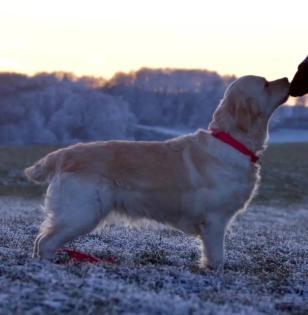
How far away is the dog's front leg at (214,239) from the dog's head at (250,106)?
946mm

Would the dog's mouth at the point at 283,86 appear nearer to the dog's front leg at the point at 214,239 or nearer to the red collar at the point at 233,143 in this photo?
the red collar at the point at 233,143

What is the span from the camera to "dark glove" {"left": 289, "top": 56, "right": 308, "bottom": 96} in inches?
274

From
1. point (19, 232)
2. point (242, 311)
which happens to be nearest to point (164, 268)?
point (242, 311)

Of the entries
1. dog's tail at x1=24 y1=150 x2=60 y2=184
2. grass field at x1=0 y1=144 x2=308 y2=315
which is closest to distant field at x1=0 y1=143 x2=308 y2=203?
grass field at x1=0 y1=144 x2=308 y2=315

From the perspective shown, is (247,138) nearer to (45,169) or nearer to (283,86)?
(283,86)

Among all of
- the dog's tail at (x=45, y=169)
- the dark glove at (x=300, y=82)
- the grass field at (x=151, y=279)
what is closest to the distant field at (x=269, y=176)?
the grass field at (x=151, y=279)

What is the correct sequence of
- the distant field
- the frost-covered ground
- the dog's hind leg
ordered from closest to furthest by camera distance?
the frost-covered ground
the dog's hind leg
the distant field

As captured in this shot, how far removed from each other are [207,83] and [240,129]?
282 ft

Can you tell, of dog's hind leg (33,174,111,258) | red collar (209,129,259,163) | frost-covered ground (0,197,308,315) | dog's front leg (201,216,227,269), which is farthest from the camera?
red collar (209,129,259,163)

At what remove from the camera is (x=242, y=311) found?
14.6ft

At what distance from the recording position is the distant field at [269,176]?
76.5ft

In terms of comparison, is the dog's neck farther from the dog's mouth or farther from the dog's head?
the dog's mouth

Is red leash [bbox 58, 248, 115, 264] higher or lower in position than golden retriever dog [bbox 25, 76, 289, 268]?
lower

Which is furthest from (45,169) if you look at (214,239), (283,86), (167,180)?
(283,86)
